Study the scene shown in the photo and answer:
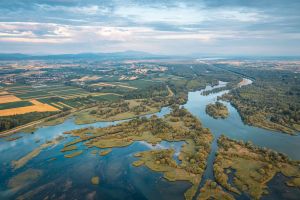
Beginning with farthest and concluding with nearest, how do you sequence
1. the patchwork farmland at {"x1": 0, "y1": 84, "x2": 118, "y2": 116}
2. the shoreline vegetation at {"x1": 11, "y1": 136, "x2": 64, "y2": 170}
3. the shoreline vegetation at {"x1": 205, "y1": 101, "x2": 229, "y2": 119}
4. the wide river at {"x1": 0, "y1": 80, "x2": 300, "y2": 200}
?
1. the patchwork farmland at {"x1": 0, "y1": 84, "x2": 118, "y2": 116}
2. the shoreline vegetation at {"x1": 205, "y1": 101, "x2": 229, "y2": 119}
3. the shoreline vegetation at {"x1": 11, "y1": 136, "x2": 64, "y2": 170}
4. the wide river at {"x1": 0, "y1": 80, "x2": 300, "y2": 200}

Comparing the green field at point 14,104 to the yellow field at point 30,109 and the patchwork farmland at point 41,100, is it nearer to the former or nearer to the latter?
the patchwork farmland at point 41,100

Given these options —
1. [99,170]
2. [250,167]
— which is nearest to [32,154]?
[99,170]

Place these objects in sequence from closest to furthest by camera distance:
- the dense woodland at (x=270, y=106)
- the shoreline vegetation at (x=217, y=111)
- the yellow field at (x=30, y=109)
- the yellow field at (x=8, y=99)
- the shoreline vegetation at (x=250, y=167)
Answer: the shoreline vegetation at (x=250, y=167)
the dense woodland at (x=270, y=106)
the yellow field at (x=30, y=109)
the shoreline vegetation at (x=217, y=111)
the yellow field at (x=8, y=99)

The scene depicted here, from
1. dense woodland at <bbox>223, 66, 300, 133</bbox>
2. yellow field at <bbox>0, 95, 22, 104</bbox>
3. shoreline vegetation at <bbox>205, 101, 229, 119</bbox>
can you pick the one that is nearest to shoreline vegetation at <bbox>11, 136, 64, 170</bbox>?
shoreline vegetation at <bbox>205, 101, 229, 119</bbox>

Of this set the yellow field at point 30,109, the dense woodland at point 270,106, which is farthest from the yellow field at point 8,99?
the dense woodland at point 270,106

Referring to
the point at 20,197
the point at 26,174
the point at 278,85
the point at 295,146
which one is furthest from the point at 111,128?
the point at 278,85

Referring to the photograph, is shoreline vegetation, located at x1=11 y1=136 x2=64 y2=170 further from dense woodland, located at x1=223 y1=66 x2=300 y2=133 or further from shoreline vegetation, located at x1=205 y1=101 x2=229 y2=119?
dense woodland, located at x1=223 y1=66 x2=300 y2=133
